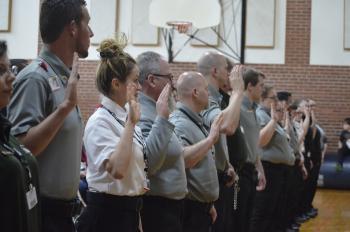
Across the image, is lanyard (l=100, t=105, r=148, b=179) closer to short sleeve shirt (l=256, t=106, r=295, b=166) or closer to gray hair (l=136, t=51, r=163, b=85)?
gray hair (l=136, t=51, r=163, b=85)

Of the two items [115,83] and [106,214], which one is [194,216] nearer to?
[106,214]

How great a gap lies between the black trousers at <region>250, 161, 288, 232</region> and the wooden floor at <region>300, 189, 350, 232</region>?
1.13m

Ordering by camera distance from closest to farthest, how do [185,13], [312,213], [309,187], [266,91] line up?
[266,91], [312,213], [309,187], [185,13]

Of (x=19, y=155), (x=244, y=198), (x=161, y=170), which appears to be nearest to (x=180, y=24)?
(x=244, y=198)

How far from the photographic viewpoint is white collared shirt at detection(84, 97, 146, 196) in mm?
2508

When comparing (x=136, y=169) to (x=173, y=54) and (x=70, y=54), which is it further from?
(x=173, y=54)

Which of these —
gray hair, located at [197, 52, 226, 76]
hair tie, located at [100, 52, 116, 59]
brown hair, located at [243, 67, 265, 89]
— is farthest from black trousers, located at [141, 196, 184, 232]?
brown hair, located at [243, 67, 265, 89]

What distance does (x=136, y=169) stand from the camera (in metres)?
2.58

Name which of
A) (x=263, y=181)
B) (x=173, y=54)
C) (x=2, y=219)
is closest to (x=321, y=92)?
(x=173, y=54)

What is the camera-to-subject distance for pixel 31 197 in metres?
1.84

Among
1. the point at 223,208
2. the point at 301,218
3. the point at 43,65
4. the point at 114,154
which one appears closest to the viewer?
the point at 43,65

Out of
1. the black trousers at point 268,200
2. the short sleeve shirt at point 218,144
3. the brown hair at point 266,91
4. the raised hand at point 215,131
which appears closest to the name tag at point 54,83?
the raised hand at point 215,131

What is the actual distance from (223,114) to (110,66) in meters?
1.21

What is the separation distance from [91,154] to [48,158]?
459 millimetres
